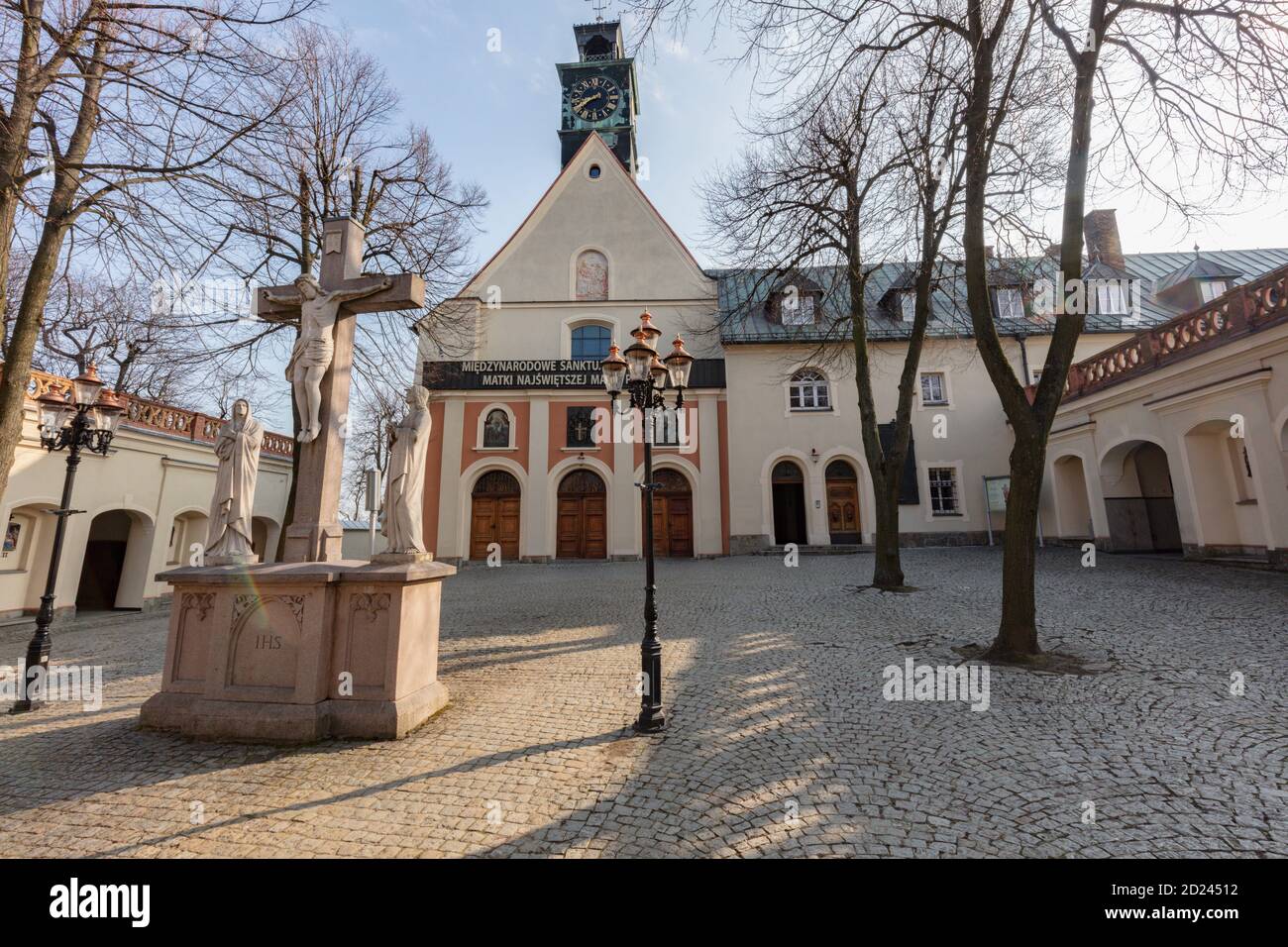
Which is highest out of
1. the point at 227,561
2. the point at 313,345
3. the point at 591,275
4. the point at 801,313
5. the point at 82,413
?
the point at 591,275

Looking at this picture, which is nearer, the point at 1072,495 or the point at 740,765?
the point at 740,765

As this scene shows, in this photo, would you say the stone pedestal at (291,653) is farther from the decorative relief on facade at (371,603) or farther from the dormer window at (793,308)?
the dormer window at (793,308)

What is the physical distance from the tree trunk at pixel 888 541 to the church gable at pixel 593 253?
13.2 m

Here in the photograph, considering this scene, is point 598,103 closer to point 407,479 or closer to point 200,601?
point 407,479

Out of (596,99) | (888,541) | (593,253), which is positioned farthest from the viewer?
(596,99)

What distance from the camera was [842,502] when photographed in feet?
64.5

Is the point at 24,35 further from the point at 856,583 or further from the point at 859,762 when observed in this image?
the point at 856,583

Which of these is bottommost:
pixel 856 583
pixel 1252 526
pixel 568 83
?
pixel 856 583

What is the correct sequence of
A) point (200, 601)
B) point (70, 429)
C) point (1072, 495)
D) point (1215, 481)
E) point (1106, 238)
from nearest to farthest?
point (200, 601) → point (70, 429) → point (1215, 481) → point (1072, 495) → point (1106, 238)

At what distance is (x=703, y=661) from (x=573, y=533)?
1376 cm

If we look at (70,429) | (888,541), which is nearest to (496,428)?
(70,429)

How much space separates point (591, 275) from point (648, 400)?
58.6ft

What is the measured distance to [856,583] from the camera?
11.6 m
